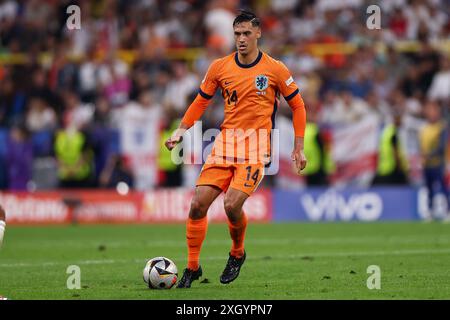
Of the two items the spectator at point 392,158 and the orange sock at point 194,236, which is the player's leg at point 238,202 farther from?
the spectator at point 392,158

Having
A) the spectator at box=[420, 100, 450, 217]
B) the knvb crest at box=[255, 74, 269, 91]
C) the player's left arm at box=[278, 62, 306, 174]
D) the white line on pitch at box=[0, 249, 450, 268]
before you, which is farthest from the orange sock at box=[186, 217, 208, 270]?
the spectator at box=[420, 100, 450, 217]

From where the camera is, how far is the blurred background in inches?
877

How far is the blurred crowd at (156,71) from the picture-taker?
22.8 m

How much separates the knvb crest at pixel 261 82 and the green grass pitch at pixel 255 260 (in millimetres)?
1972

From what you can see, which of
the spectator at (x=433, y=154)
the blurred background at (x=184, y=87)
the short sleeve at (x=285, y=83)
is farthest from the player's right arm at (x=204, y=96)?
the blurred background at (x=184, y=87)

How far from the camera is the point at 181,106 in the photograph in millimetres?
23641

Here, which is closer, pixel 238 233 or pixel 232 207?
pixel 232 207

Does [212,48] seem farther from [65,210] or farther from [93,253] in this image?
[93,253]

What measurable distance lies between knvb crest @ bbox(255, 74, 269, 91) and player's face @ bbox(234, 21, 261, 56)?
0.92 ft

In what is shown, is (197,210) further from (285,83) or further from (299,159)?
(285,83)

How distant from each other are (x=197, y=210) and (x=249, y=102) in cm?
120

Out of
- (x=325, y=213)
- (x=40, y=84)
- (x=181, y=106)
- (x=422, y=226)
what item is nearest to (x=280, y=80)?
(x=422, y=226)

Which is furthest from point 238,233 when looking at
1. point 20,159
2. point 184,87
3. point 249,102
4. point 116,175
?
point 184,87

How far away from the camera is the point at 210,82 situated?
10961 millimetres
